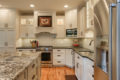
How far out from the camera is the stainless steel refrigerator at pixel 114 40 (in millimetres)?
938

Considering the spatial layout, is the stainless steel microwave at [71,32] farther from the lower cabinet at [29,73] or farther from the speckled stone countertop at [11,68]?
the speckled stone countertop at [11,68]

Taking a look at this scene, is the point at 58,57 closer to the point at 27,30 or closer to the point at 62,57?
the point at 62,57

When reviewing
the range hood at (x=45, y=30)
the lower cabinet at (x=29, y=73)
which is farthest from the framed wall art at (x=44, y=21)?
the lower cabinet at (x=29, y=73)

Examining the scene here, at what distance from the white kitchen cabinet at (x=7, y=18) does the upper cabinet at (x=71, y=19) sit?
2.37 metres

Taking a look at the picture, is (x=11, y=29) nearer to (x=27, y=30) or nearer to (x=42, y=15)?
(x=27, y=30)

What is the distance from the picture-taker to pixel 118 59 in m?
0.94

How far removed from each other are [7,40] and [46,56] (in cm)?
186

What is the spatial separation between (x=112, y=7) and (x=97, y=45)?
0.72 metres

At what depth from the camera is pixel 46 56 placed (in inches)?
180

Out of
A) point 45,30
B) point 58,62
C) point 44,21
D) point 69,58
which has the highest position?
point 44,21

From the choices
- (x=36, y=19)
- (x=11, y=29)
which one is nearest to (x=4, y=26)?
(x=11, y=29)

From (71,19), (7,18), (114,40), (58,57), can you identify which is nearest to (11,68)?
(114,40)

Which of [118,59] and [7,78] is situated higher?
[118,59]

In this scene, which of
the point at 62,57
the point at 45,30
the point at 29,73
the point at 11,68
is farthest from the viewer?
the point at 45,30
